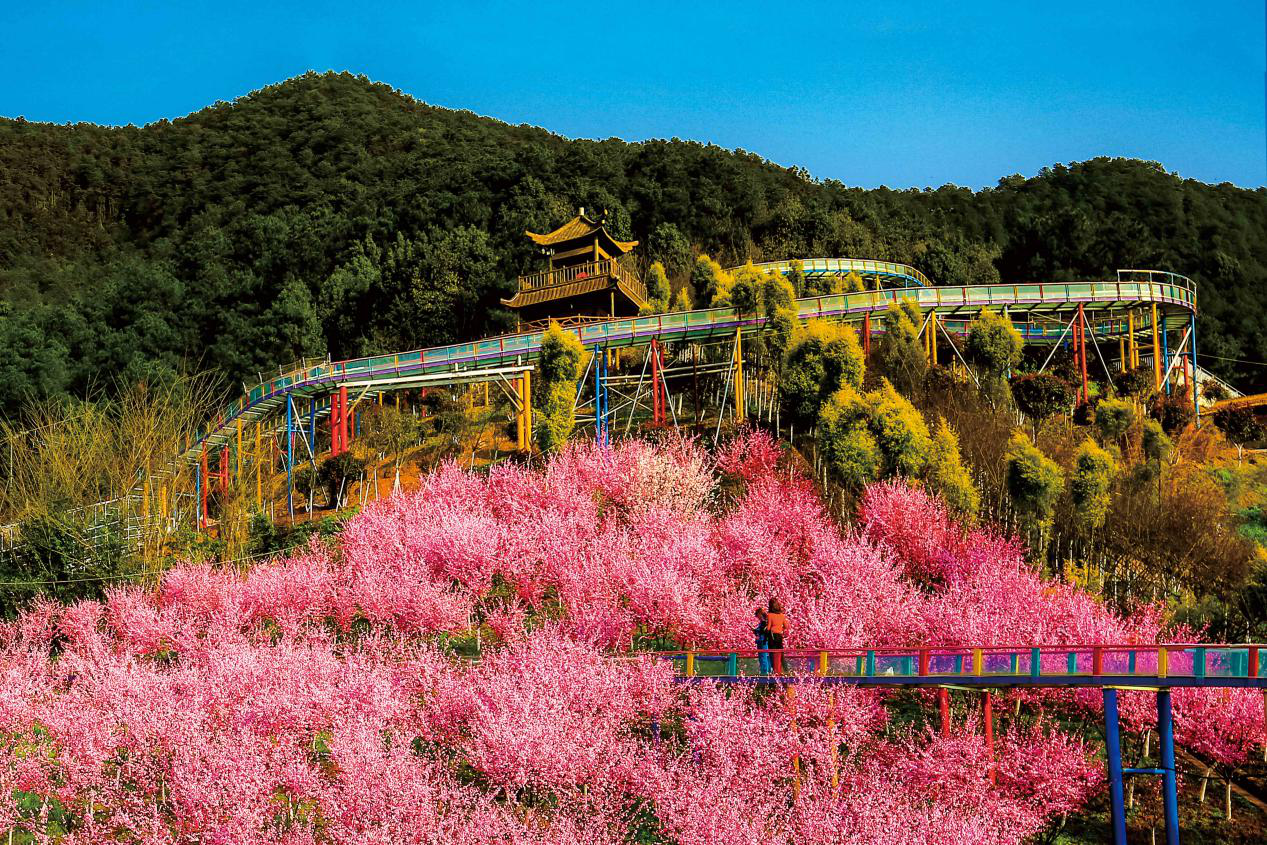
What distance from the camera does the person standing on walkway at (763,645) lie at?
1864cm

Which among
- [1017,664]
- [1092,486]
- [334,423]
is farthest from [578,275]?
[1017,664]

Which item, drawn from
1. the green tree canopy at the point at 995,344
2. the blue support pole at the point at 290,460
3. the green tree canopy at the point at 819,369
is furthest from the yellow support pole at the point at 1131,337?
the blue support pole at the point at 290,460

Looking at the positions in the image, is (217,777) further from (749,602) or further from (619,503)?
(619,503)

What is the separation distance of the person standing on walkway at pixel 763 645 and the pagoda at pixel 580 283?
28.1 meters

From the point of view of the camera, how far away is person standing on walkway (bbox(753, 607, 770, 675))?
61.2 feet

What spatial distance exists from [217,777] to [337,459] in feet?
71.6

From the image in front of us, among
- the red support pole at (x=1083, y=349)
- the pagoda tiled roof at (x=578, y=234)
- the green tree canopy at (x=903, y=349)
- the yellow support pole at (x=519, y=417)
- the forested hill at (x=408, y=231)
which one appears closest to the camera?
the green tree canopy at (x=903, y=349)

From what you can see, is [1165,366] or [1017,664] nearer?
[1017,664]

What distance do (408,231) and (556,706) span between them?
51603 mm

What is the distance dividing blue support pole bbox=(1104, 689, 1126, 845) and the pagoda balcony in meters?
32.9

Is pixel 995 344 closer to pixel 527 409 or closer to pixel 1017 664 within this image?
pixel 527 409

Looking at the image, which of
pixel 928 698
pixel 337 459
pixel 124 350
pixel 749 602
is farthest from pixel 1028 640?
pixel 124 350

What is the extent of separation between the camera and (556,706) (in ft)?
60.4

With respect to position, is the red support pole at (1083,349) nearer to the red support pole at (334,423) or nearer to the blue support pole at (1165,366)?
the blue support pole at (1165,366)
